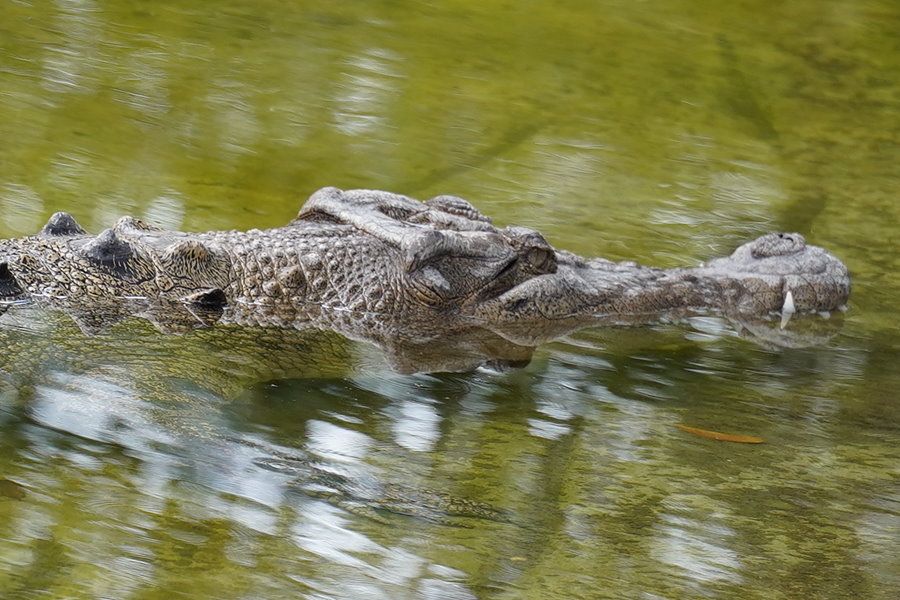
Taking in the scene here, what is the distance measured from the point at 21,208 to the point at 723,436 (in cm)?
363

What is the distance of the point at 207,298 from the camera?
5.62m

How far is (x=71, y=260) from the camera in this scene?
221 inches

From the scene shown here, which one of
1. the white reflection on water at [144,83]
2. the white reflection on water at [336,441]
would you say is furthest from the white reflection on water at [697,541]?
the white reflection on water at [144,83]

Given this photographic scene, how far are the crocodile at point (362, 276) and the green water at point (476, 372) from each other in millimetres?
235

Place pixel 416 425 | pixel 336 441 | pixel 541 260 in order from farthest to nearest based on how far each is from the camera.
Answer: pixel 541 260
pixel 416 425
pixel 336 441

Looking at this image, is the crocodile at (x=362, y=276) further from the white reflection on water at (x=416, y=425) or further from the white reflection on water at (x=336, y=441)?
the white reflection on water at (x=336, y=441)

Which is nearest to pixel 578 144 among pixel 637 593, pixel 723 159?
pixel 723 159

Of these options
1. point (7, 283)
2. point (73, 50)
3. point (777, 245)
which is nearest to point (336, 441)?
point (7, 283)

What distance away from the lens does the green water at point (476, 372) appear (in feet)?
12.3

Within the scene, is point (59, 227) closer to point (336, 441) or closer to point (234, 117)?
point (336, 441)

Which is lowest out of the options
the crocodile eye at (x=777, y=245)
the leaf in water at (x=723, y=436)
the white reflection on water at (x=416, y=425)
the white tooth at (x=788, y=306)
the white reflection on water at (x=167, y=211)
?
the white reflection on water at (x=416, y=425)

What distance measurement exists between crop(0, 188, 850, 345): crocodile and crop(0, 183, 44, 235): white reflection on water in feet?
2.23

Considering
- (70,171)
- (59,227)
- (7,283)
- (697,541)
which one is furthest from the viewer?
(70,171)

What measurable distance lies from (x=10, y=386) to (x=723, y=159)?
4910 millimetres
